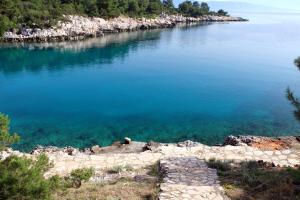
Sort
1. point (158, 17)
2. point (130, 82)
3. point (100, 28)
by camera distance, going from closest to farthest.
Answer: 1. point (130, 82)
2. point (100, 28)
3. point (158, 17)

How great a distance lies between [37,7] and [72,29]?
8.02 metres

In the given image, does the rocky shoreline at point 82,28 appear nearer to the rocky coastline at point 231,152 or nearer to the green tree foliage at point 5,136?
the rocky coastline at point 231,152

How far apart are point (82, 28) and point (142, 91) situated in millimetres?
41565

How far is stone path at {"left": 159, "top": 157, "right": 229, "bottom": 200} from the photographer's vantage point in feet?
44.7

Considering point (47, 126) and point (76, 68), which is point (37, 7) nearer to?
point (76, 68)

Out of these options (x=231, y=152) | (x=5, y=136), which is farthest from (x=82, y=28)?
(x=5, y=136)

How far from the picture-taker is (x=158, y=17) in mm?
114938

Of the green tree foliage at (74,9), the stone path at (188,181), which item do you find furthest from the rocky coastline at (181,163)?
the green tree foliage at (74,9)

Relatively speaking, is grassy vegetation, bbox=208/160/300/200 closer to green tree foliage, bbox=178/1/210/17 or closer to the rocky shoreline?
the rocky shoreline

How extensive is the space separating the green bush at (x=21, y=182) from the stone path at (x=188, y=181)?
15.2ft

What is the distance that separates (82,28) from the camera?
80.1 metres

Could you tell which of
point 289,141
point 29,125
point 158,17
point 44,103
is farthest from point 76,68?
point 158,17

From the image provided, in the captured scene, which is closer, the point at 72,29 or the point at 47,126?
the point at 47,126

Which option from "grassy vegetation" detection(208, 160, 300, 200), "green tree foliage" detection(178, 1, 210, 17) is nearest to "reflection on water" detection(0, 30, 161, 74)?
"grassy vegetation" detection(208, 160, 300, 200)
